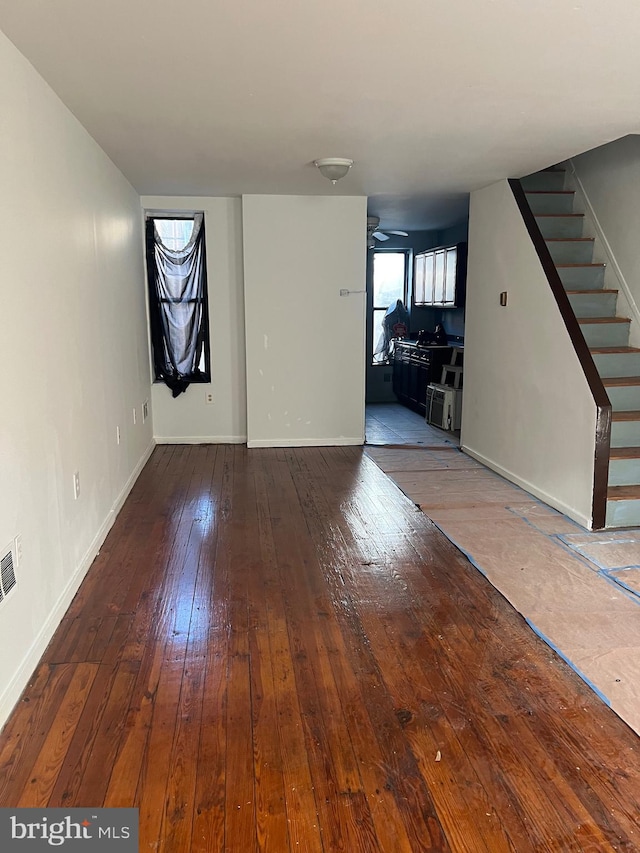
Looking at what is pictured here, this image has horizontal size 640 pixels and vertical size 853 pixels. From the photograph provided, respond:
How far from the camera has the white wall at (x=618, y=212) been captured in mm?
4672

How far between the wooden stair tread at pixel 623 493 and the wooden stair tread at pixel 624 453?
0.20 meters

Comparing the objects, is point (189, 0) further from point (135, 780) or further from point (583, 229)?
point (583, 229)

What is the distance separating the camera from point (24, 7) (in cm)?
Result: 217

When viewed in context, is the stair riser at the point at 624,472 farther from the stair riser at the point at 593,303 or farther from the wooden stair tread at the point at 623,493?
the stair riser at the point at 593,303

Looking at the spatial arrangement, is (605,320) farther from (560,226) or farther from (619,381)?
(560,226)

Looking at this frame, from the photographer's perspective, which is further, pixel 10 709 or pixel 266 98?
pixel 266 98

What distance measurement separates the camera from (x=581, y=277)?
505 centimetres

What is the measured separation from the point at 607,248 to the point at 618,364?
A: 1078 millimetres

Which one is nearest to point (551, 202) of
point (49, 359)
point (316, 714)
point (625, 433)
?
point (625, 433)

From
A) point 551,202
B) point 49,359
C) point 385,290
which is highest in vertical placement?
point 551,202

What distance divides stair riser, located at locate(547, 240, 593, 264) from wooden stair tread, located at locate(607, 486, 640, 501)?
78.7 inches

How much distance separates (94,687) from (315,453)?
154 inches

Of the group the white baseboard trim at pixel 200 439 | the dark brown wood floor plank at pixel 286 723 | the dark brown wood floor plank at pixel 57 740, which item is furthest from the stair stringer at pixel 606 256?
the dark brown wood floor plank at pixel 57 740

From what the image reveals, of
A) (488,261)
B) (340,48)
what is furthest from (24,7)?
(488,261)
